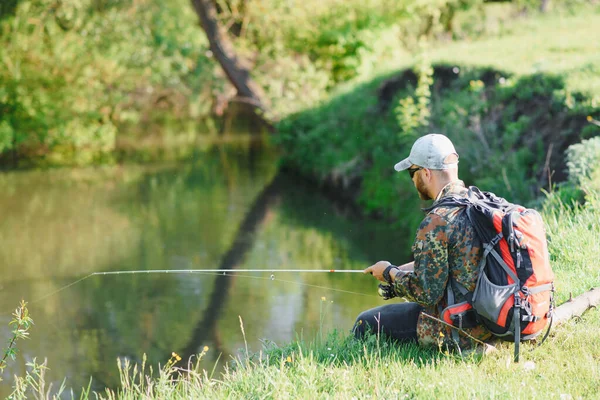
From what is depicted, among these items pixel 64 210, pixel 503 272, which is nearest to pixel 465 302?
pixel 503 272

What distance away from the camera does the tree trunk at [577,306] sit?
4.36m

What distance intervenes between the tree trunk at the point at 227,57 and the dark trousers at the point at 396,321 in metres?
14.8

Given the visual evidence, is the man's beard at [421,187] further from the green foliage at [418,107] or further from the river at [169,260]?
the green foliage at [418,107]

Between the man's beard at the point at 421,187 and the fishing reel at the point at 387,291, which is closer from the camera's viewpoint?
the man's beard at the point at 421,187

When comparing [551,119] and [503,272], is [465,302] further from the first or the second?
[551,119]

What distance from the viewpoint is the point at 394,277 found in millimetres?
4008

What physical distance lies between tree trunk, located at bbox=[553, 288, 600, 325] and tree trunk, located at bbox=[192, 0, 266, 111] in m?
14.8

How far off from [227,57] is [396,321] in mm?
15744

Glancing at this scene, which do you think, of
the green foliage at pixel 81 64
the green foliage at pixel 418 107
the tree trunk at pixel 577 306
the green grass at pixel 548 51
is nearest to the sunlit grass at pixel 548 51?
the green grass at pixel 548 51

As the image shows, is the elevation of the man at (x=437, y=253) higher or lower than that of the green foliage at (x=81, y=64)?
lower

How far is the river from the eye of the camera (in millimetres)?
8039

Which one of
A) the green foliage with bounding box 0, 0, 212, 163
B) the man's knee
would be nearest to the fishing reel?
the man's knee

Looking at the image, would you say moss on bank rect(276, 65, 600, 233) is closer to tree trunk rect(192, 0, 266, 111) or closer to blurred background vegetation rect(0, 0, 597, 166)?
blurred background vegetation rect(0, 0, 597, 166)

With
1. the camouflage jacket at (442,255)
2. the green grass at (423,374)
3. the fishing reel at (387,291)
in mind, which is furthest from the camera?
the fishing reel at (387,291)
